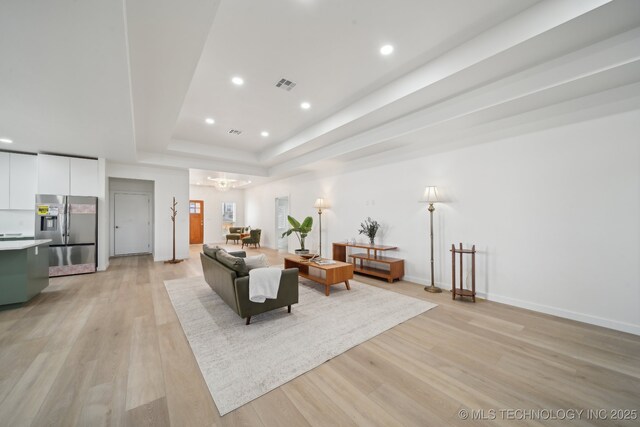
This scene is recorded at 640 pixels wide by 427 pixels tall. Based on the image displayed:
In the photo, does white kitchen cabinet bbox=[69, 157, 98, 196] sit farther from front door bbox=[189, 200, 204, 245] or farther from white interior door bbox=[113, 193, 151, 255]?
front door bbox=[189, 200, 204, 245]

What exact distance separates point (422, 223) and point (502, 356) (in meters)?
2.77

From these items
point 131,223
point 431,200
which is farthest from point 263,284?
point 131,223

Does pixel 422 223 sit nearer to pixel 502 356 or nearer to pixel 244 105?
pixel 502 356

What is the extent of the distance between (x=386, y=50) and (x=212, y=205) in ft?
34.0

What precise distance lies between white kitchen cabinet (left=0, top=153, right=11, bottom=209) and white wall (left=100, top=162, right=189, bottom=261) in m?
1.97

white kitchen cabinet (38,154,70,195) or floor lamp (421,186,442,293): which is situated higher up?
white kitchen cabinet (38,154,70,195)

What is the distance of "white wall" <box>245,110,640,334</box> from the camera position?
2.81m

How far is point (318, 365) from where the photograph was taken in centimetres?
217

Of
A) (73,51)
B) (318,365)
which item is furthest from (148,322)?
(73,51)

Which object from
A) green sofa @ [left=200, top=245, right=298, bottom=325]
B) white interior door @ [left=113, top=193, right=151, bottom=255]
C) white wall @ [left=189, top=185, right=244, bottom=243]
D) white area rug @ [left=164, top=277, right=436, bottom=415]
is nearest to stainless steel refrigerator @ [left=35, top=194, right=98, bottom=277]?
white interior door @ [left=113, top=193, right=151, bottom=255]

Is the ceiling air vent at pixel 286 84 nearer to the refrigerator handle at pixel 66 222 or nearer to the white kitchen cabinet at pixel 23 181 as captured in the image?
the refrigerator handle at pixel 66 222

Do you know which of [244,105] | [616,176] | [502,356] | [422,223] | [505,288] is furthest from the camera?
[422,223]

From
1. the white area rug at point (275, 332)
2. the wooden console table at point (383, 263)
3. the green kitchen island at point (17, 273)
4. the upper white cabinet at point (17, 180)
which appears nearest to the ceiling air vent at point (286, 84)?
the white area rug at point (275, 332)

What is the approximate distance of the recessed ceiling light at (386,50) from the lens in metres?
2.78
